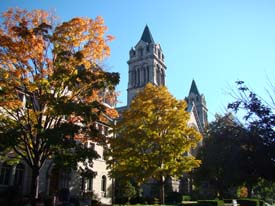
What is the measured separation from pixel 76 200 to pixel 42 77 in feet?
44.1

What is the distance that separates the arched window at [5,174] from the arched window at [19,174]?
0.70 meters

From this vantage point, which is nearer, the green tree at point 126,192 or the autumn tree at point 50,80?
the autumn tree at point 50,80

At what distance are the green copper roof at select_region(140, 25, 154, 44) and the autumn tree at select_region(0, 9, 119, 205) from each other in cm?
5216

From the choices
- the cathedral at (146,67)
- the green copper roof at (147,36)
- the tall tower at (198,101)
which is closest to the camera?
the cathedral at (146,67)

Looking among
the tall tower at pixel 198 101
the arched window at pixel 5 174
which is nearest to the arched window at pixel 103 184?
the arched window at pixel 5 174

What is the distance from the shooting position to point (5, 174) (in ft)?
Result: 73.2

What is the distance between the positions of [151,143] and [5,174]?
12.2m

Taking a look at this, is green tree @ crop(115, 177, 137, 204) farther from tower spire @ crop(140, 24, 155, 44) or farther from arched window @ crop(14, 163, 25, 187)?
tower spire @ crop(140, 24, 155, 44)

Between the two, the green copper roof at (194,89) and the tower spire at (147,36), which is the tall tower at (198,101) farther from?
the tower spire at (147,36)

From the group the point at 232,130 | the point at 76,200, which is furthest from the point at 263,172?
the point at 76,200

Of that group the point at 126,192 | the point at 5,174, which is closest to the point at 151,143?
the point at 126,192

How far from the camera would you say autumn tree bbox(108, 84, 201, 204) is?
76.7ft

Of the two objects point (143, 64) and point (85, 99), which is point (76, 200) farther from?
point (143, 64)

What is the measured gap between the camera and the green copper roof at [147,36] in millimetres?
68412
